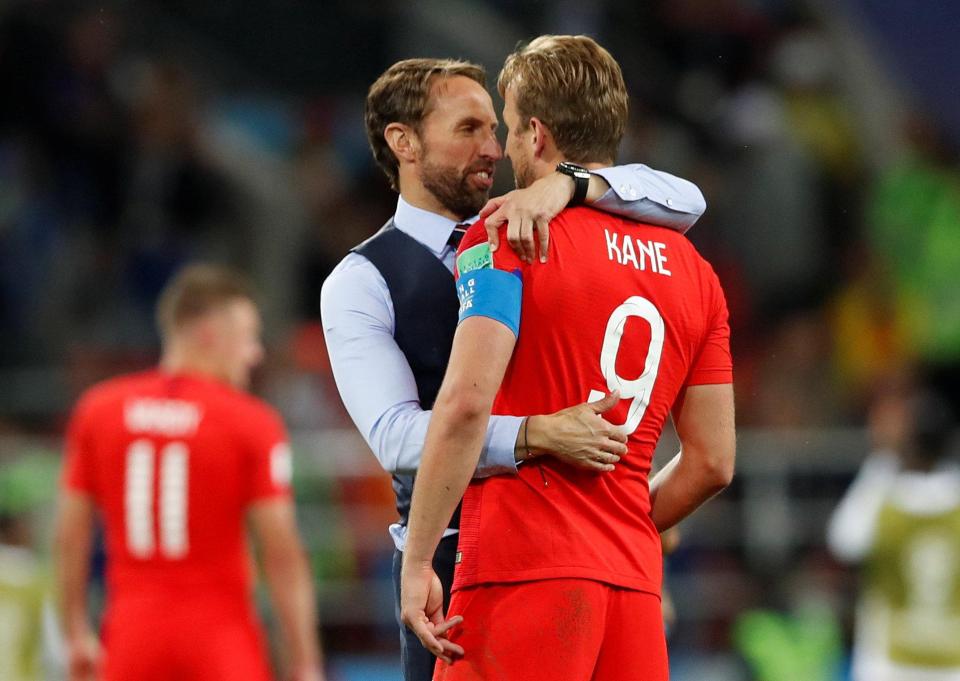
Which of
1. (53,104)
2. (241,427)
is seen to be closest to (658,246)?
(241,427)

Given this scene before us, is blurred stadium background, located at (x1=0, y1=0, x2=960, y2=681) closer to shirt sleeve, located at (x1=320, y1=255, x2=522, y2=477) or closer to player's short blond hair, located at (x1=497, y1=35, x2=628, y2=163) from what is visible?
shirt sleeve, located at (x1=320, y1=255, x2=522, y2=477)

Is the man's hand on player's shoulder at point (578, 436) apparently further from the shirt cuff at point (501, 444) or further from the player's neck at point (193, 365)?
the player's neck at point (193, 365)

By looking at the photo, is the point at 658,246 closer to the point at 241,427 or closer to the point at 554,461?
the point at 554,461

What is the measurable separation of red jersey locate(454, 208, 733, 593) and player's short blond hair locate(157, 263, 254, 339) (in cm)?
326

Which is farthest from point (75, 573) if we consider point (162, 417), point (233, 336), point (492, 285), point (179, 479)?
point (492, 285)

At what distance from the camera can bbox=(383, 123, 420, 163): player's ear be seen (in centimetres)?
345

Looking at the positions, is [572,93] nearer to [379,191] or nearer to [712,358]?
[712,358]

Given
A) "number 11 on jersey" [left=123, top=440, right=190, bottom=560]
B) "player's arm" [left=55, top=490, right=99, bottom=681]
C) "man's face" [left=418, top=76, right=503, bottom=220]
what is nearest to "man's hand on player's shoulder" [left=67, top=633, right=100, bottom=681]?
"player's arm" [left=55, top=490, right=99, bottom=681]

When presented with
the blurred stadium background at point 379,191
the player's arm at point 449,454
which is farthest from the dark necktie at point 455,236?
the blurred stadium background at point 379,191

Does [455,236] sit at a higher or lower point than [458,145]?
lower

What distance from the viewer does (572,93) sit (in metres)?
2.94

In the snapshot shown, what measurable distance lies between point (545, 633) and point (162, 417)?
338 centimetres

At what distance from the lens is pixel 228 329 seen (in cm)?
609

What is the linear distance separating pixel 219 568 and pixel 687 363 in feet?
10.6
